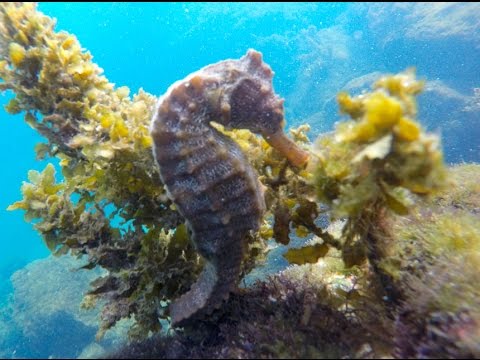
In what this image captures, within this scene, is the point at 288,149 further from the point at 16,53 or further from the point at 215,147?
the point at 16,53

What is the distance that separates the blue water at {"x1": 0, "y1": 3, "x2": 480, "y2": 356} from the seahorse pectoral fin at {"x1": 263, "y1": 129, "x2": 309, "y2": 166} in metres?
1.14

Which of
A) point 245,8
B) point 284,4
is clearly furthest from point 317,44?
point 245,8

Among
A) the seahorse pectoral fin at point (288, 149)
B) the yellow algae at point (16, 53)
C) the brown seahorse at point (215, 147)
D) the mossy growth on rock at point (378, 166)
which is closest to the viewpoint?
the mossy growth on rock at point (378, 166)

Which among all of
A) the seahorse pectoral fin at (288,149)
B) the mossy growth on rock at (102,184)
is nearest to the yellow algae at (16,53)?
the mossy growth on rock at (102,184)

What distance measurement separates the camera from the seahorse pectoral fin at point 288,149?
9.81 ft

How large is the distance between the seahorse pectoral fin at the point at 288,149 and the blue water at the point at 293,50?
1138mm

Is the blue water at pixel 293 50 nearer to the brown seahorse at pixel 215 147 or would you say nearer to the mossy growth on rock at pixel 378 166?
the mossy growth on rock at pixel 378 166

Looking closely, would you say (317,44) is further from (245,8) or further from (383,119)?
(383,119)

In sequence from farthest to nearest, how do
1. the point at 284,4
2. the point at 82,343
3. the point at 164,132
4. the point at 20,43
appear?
1. the point at 284,4
2. the point at 82,343
3. the point at 20,43
4. the point at 164,132

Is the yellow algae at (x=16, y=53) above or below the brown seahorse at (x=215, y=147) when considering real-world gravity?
above

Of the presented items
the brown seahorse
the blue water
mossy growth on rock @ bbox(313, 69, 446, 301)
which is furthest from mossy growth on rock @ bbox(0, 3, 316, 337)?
the blue water

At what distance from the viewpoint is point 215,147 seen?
8.73 ft

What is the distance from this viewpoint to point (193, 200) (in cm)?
265

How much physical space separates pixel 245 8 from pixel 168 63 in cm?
1299
